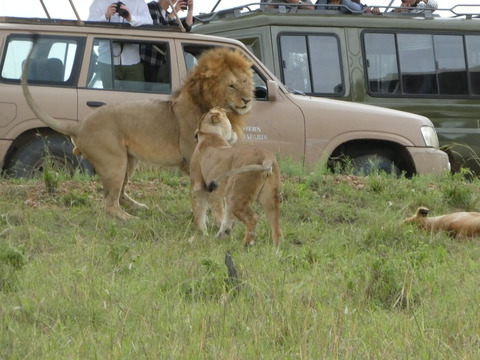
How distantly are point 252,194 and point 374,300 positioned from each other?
6.01 ft

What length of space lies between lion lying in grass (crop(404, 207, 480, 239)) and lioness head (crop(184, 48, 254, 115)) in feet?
5.39

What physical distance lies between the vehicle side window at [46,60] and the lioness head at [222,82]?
7.08 ft

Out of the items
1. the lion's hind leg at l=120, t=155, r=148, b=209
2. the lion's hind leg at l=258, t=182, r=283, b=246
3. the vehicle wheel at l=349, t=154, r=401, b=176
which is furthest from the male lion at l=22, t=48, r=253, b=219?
the vehicle wheel at l=349, t=154, r=401, b=176

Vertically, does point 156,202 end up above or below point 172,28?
below

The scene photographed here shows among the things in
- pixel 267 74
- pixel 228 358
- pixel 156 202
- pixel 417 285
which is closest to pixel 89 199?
pixel 156 202

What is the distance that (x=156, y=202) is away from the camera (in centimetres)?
901

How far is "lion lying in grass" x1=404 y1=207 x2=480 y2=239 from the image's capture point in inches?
297

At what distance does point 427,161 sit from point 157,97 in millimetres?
2647

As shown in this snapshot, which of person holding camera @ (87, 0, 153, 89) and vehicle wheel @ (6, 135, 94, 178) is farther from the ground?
person holding camera @ (87, 0, 153, 89)

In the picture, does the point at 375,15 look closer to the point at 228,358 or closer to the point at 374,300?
the point at 374,300

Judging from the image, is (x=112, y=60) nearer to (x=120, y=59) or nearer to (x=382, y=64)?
(x=120, y=59)

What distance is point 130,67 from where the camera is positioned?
424 inches

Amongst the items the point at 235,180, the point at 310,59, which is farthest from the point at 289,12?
the point at 235,180

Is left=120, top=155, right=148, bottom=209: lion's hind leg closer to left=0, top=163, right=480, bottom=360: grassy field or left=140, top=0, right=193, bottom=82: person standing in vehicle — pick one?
left=0, top=163, right=480, bottom=360: grassy field
